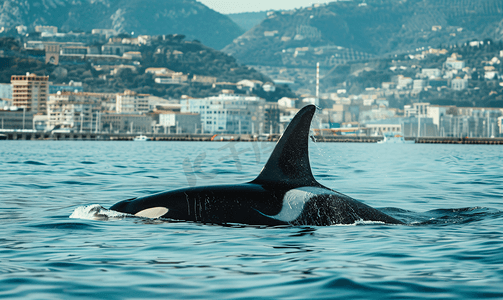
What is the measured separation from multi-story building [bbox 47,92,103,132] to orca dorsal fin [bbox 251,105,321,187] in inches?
5926

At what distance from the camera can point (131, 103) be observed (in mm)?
193500

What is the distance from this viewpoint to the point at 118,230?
373 inches

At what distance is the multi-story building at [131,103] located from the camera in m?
189

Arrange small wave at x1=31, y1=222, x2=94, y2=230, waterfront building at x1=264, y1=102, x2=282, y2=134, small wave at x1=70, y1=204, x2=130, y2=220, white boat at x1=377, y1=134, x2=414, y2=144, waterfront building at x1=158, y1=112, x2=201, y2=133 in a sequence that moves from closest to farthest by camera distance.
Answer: small wave at x1=31, y1=222, x2=94, y2=230 → small wave at x1=70, y1=204, x2=130, y2=220 → white boat at x1=377, y1=134, x2=414, y2=144 → waterfront building at x1=158, y1=112, x2=201, y2=133 → waterfront building at x1=264, y1=102, x2=282, y2=134

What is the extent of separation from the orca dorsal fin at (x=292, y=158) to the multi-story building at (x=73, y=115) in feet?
494

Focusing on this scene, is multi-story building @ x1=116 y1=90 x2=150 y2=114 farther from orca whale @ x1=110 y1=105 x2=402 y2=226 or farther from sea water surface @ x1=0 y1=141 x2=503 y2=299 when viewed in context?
orca whale @ x1=110 y1=105 x2=402 y2=226

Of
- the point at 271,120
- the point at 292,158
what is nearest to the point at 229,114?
the point at 271,120

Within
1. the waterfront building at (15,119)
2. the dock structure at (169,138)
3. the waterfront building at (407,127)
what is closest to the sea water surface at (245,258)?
the dock structure at (169,138)

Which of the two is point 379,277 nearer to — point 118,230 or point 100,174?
point 118,230

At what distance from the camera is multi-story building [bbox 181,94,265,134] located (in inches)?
7165

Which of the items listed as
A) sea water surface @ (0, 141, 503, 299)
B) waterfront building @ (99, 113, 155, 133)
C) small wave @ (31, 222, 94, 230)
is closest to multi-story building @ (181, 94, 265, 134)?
waterfront building @ (99, 113, 155, 133)

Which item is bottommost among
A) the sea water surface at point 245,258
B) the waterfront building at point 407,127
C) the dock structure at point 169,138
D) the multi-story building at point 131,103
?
the sea water surface at point 245,258

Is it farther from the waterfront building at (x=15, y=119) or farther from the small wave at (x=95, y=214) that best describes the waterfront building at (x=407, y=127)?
the small wave at (x=95, y=214)

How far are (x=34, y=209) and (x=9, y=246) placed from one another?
4222 mm
